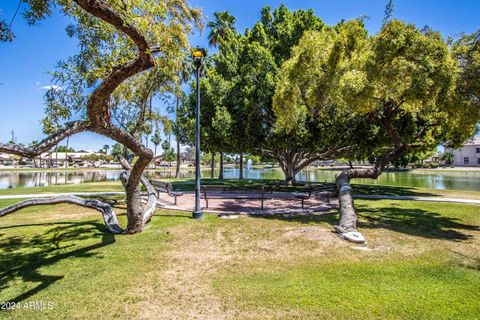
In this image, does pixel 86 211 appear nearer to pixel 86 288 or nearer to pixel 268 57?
pixel 86 288

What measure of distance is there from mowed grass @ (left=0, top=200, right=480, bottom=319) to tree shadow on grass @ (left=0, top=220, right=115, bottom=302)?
25 mm

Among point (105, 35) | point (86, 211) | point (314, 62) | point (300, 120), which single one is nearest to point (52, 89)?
point (105, 35)

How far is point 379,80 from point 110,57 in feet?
27.2

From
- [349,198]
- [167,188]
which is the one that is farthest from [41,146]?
[349,198]

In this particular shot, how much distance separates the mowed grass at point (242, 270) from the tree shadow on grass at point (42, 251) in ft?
0.08

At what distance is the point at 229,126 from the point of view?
1716cm

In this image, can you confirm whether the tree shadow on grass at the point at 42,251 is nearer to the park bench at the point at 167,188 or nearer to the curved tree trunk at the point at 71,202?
the curved tree trunk at the point at 71,202

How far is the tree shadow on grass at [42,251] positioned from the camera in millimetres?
4832

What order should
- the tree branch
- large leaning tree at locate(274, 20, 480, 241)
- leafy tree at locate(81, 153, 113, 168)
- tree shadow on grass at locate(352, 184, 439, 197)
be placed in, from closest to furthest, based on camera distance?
1. the tree branch
2. large leaning tree at locate(274, 20, 480, 241)
3. tree shadow on grass at locate(352, 184, 439, 197)
4. leafy tree at locate(81, 153, 113, 168)

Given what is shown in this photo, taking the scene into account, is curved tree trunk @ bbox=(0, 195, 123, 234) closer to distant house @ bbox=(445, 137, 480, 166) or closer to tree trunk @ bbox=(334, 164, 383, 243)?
tree trunk @ bbox=(334, 164, 383, 243)

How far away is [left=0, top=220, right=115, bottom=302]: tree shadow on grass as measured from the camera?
190 inches

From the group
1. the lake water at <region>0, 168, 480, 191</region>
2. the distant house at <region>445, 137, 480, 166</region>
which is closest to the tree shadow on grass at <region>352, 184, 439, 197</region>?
the lake water at <region>0, 168, 480, 191</region>

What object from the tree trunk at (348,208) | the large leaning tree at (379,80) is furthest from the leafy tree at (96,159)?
the tree trunk at (348,208)

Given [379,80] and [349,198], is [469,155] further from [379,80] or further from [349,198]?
[349,198]
